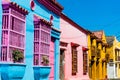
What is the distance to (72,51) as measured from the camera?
76.5ft

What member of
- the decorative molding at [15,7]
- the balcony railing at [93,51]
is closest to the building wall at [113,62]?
the balcony railing at [93,51]

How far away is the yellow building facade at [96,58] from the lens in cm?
3072

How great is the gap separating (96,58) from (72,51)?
10.6 meters

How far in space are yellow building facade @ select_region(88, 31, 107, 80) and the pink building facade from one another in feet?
8.98

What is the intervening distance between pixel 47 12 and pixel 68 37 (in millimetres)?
6617

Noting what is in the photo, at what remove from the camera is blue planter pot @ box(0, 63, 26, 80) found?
10.9 m

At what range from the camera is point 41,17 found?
14.9 meters

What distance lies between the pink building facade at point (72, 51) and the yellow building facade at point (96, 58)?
8.98 ft

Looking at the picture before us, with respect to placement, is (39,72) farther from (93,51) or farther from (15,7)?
(93,51)

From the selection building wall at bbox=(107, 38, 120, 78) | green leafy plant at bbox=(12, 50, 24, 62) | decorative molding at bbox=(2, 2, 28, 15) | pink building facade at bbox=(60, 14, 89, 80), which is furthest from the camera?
building wall at bbox=(107, 38, 120, 78)

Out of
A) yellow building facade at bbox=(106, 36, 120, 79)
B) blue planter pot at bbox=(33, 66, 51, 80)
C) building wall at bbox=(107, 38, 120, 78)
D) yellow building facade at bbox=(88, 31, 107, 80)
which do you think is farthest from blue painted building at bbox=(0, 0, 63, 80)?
yellow building facade at bbox=(106, 36, 120, 79)

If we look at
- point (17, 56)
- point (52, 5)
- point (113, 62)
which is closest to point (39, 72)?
point (17, 56)

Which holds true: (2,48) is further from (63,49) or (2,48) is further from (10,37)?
(63,49)

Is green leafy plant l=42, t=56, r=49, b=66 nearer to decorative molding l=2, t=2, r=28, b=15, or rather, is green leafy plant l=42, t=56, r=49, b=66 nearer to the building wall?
decorative molding l=2, t=2, r=28, b=15
